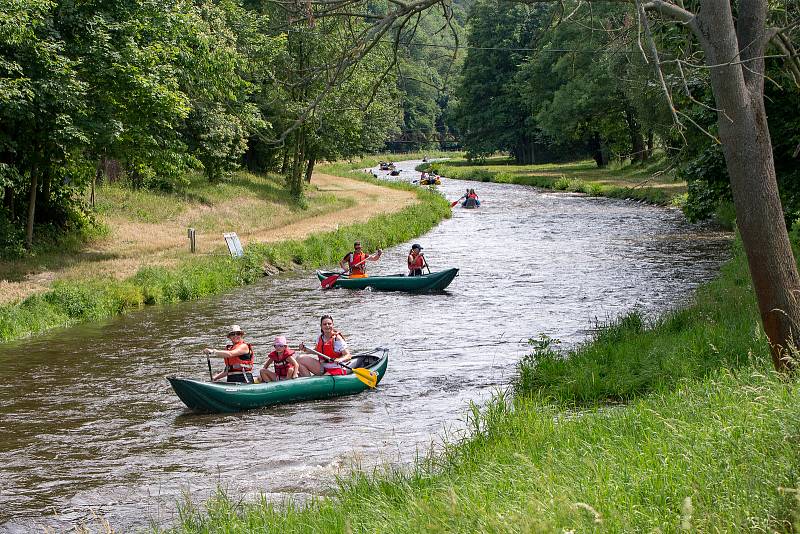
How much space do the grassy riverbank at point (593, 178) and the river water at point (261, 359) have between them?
14.4 meters

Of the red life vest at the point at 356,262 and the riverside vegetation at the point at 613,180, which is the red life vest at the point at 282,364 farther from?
the riverside vegetation at the point at 613,180

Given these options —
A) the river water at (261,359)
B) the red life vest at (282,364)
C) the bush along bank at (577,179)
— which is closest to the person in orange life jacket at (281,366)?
the red life vest at (282,364)

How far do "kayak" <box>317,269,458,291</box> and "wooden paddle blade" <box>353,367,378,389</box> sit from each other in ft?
28.9

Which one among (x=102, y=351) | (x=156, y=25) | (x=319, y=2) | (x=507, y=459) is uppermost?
(x=156, y=25)

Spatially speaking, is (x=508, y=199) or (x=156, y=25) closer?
(x=156, y=25)

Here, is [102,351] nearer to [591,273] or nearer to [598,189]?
[591,273]

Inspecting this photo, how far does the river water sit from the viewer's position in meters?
9.06

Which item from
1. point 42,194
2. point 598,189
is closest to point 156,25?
point 42,194

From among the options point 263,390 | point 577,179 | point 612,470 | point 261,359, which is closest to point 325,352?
point 263,390

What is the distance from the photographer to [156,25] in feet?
72.2

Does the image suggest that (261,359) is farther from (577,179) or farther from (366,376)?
(577,179)

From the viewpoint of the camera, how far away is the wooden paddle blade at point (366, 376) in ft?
41.9

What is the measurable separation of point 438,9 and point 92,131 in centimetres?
1348

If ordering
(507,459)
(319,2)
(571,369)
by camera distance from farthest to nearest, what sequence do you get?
(571,369) < (507,459) < (319,2)
